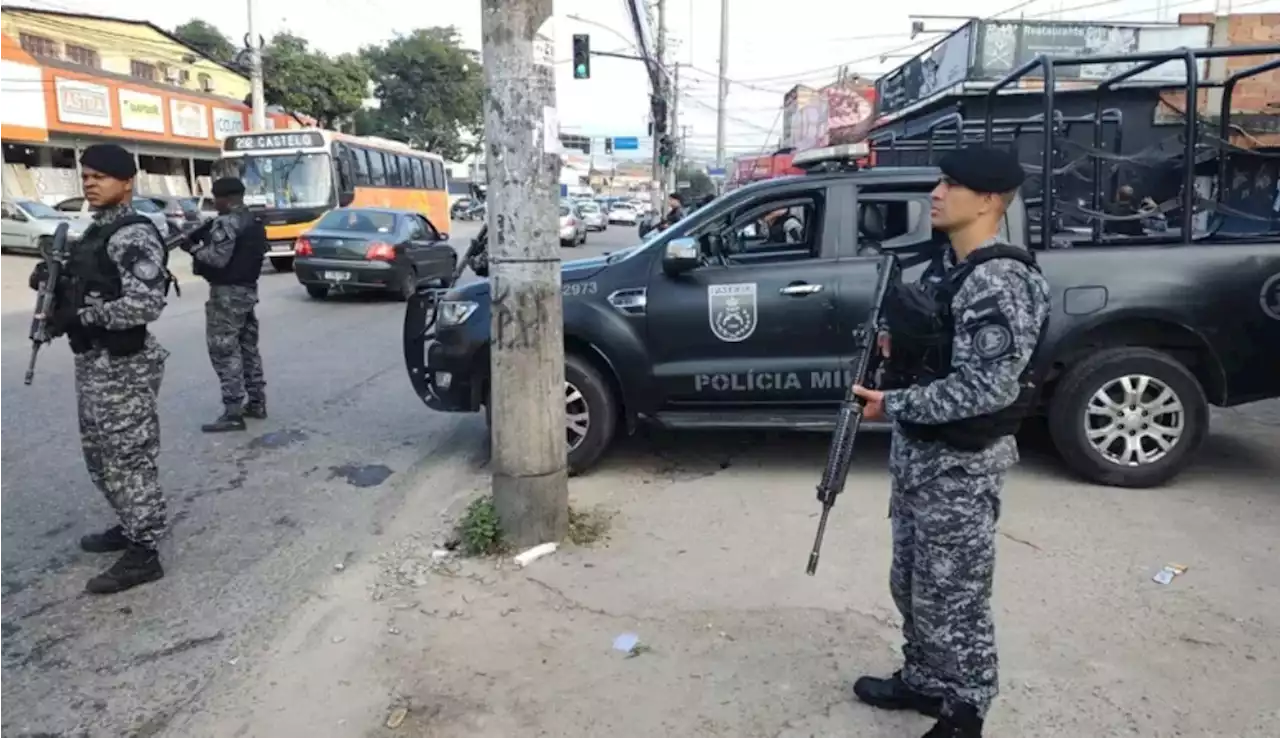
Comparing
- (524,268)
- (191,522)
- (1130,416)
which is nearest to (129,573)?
(191,522)

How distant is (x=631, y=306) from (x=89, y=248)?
2689 mm

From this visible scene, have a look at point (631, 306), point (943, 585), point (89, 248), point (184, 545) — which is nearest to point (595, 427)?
point (631, 306)

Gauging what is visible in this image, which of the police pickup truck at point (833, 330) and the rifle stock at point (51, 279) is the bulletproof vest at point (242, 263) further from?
the rifle stock at point (51, 279)

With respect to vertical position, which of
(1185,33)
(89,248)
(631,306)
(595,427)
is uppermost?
(1185,33)

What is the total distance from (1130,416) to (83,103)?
33924mm

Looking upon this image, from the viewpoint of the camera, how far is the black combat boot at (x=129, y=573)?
4051 millimetres

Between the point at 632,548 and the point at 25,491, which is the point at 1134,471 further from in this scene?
the point at 25,491

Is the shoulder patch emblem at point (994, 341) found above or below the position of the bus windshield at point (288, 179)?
below

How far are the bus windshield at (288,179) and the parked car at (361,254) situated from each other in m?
5.56

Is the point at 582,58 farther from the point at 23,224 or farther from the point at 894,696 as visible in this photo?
the point at 894,696

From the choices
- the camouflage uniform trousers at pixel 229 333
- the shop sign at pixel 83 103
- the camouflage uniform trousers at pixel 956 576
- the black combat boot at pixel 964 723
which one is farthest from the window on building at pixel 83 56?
the black combat boot at pixel 964 723

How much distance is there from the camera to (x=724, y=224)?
A: 5.85 m

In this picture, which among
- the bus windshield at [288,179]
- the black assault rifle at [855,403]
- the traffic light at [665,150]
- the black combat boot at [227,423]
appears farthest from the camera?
the traffic light at [665,150]

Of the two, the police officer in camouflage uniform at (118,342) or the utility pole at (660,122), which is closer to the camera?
the police officer in camouflage uniform at (118,342)
